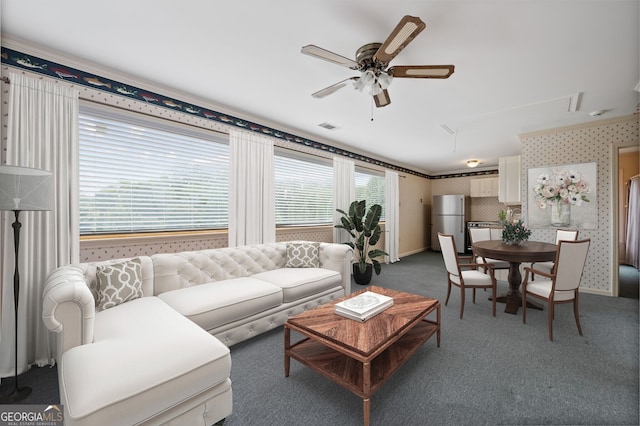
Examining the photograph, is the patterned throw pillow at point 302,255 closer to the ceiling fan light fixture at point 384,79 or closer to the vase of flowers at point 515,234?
the ceiling fan light fixture at point 384,79

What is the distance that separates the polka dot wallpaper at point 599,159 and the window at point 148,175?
5.03 metres

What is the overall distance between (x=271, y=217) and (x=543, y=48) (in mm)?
3246

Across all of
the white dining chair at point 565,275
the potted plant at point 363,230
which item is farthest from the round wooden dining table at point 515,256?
the potted plant at point 363,230

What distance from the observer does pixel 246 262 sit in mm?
3084

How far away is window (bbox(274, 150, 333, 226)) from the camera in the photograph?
13.3 feet

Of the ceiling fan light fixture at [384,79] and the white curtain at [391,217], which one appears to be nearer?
the ceiling fan light fixture at [384,79]

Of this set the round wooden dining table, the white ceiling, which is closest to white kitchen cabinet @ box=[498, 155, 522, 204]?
the white ceiling

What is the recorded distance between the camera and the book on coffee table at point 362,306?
1871mm

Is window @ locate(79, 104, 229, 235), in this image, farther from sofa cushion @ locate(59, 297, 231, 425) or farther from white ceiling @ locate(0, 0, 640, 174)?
sofa cushion @ locate(59, 297, 231, 425)

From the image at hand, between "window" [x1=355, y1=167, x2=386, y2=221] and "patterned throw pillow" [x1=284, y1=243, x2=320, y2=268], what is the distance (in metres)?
2.41

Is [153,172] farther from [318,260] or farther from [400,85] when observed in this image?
[400,85]

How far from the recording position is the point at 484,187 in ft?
23.6

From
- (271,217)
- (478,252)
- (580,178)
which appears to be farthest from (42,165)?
(580,178)

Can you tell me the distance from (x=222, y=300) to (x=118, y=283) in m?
0.81
